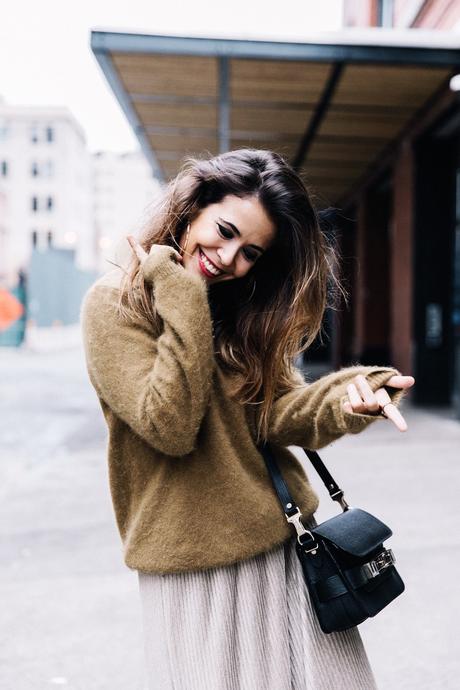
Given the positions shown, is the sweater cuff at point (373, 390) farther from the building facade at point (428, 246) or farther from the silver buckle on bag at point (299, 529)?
the building facade at point (428, 246)

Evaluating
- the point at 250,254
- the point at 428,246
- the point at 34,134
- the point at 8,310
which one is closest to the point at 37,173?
the point at 34,134

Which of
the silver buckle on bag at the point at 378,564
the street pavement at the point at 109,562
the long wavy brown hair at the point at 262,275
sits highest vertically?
the long wavy brown hair at the point at 262,275

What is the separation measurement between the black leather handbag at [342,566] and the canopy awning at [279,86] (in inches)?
233

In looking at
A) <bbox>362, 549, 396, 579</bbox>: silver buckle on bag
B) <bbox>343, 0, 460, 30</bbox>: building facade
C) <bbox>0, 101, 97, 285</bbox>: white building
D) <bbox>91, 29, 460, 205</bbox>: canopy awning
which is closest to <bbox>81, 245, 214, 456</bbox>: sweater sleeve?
<bbox>362, 549, 396, 579</bbox>: silver buckle on bag

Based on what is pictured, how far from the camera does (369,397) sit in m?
1.48

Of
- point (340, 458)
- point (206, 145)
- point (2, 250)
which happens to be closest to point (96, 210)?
point (2, 250)

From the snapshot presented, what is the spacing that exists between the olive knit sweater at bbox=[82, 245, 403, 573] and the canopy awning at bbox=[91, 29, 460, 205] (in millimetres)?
5798

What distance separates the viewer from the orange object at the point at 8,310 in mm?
24984

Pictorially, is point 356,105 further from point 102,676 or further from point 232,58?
point 102,676

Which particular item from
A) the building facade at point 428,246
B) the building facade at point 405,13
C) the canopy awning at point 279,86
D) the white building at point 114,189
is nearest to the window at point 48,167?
the white building at point 114,189

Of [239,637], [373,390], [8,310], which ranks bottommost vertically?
[239,637]

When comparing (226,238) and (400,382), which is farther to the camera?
(226,238)

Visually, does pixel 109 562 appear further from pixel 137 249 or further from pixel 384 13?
pixel 384 13

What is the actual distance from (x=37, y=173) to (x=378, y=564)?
71.6 m
